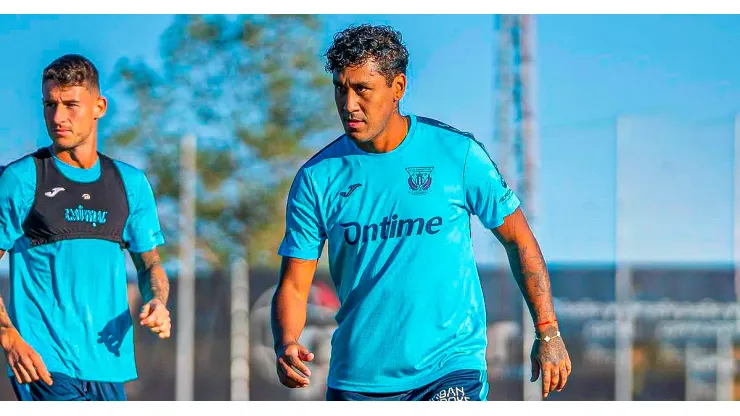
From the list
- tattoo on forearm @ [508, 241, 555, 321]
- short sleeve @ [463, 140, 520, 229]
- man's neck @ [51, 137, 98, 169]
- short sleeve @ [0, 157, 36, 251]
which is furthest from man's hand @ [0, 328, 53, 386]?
tattoo on forearm @ [508, 241, 555, 321]

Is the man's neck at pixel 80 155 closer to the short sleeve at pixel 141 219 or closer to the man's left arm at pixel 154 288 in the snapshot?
the short sleeve at pixel 141 219

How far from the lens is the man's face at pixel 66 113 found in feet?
15.4

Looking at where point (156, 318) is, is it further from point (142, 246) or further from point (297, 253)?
point (297, 253)

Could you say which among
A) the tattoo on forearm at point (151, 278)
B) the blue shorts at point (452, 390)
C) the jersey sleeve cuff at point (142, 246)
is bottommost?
the blue shorts at point (452, 390)

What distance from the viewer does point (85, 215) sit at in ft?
15.4

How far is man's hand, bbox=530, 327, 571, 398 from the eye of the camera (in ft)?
12.7

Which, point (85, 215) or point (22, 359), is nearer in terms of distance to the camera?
point (22, 359)

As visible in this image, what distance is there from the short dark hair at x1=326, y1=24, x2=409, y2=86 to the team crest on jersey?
34cm

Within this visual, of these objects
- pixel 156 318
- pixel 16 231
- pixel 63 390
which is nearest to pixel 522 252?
pixel 156 318

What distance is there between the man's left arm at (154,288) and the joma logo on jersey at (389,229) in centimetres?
88

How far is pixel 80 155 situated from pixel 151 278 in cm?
60

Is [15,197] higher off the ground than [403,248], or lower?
higher

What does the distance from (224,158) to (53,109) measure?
3.53m

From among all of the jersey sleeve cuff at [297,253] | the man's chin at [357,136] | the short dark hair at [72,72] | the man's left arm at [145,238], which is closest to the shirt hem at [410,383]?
the jersey sleeve cuff at [297,253]
